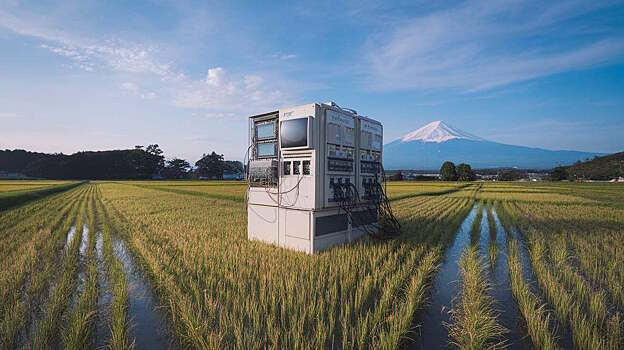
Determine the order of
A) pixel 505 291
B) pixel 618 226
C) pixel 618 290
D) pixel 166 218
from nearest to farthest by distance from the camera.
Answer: pixel 618 290
pixel 505 291
pixel 618 226
pixel 166 218

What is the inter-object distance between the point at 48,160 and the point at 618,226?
135 m

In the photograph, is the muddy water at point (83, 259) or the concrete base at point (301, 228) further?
the concrete base at point (301, 228)

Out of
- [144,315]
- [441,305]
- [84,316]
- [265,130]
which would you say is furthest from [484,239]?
[84,316]

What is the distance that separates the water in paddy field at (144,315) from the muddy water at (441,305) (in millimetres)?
3250

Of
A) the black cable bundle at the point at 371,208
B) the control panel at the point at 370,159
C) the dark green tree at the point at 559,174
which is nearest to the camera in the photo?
the black cable bundle at the point at 371,208

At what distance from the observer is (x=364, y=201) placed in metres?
9.52

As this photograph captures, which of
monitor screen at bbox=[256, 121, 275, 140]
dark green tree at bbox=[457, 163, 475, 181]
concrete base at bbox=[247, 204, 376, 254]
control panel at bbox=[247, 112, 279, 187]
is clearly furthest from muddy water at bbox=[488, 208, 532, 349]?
dark green tree at bbox=[457, 163, 475, 181]

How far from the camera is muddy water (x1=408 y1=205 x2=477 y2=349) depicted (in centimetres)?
402

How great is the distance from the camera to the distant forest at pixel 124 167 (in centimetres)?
10131

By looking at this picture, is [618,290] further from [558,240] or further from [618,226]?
[618,226]

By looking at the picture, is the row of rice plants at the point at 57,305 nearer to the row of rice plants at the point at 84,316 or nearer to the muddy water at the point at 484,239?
the row of rice plants at the point at 84,316

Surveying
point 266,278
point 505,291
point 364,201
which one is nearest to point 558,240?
point 505,291

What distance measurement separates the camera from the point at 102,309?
15.4 feet

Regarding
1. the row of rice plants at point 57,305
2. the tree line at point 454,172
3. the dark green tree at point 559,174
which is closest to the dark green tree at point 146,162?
the tree line at point 454,172
